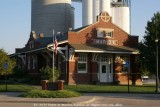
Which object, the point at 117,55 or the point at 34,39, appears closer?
the point at 117,55

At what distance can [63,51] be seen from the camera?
46.6m

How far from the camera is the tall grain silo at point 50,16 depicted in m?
86.1

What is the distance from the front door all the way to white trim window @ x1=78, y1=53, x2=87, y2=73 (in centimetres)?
250

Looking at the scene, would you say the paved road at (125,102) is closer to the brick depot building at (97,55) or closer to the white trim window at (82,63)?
the brick depot building at (97,55)

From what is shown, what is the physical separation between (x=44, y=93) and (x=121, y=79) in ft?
77.6

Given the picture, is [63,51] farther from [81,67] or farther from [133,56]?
[133,56]

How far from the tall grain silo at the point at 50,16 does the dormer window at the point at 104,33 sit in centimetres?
3715

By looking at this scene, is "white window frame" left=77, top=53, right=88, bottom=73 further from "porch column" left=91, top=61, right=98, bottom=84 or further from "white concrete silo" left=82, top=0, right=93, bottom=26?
"white concrete silo" left=82, top=0, right=93, bottom=26

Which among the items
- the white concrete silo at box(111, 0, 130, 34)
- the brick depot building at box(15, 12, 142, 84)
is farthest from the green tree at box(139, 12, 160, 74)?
the white concrete silo at box(111, 0, 130, 34)

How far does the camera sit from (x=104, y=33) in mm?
49094

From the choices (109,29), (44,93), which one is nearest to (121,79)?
(109,29)

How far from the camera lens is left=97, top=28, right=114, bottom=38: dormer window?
160 feet

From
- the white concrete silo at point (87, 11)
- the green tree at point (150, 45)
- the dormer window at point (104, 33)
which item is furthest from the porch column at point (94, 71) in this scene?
→ the white concrete silo at point (87, 11)

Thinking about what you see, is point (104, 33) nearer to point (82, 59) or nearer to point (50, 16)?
point (82, 59)
